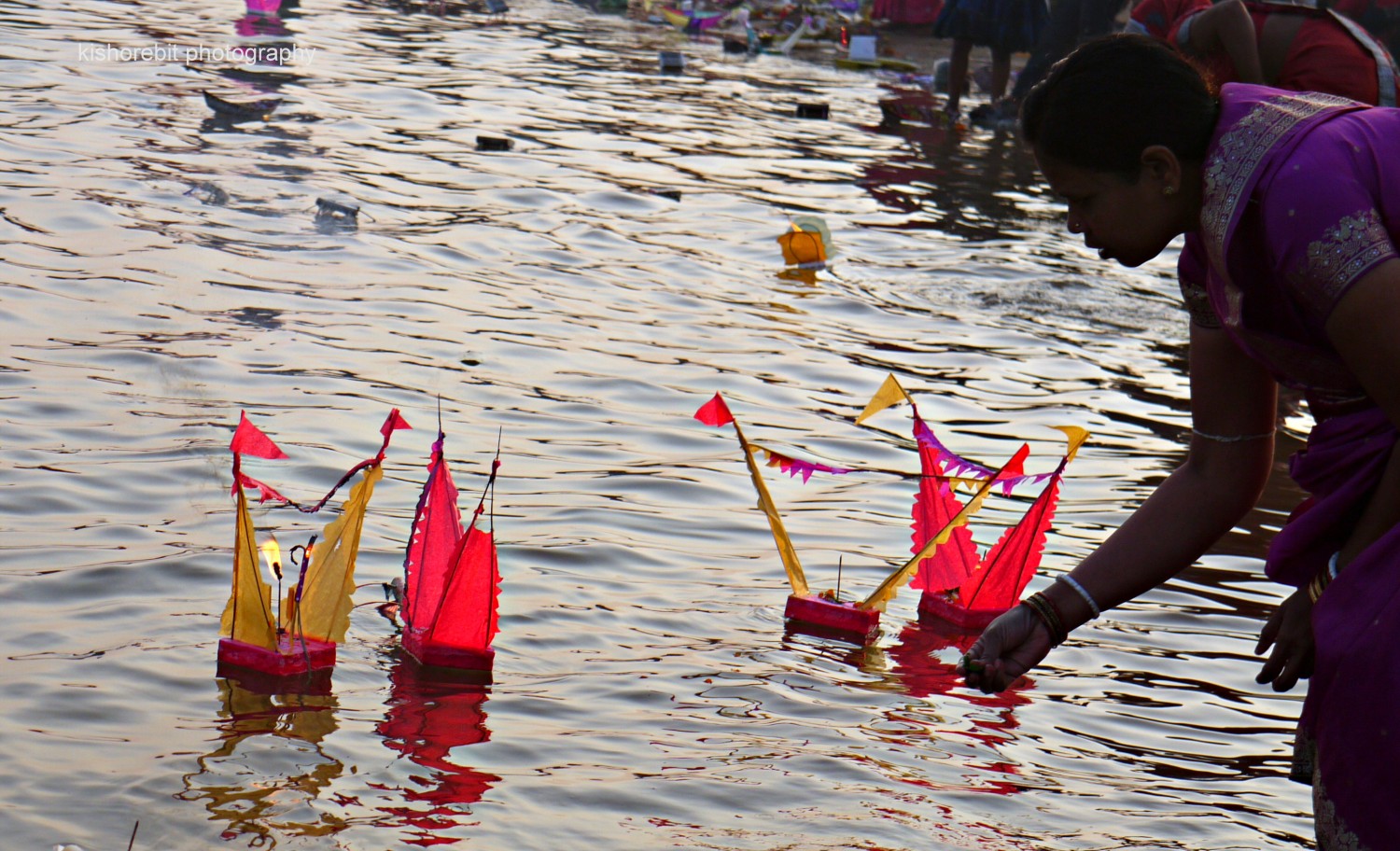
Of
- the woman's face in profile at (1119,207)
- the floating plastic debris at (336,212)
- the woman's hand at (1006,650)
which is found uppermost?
the woman's face in profile at (1119,207)

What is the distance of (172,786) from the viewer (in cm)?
304

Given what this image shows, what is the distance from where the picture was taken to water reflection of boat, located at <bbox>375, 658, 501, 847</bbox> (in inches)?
119

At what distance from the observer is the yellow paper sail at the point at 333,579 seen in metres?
3.48

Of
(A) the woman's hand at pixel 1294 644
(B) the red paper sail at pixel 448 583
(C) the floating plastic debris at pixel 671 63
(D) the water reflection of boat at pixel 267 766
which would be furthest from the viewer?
(C) the floating plastic debris at pixel 671 63

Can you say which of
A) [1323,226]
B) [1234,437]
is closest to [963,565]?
[1234,437]

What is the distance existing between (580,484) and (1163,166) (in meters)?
3.32

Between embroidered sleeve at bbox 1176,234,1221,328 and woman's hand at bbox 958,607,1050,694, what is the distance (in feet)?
1.77

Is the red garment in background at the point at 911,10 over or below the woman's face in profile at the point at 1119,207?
over

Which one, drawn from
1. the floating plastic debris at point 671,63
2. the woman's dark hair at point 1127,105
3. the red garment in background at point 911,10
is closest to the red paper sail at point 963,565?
the woman's dark hair at point 1127,105

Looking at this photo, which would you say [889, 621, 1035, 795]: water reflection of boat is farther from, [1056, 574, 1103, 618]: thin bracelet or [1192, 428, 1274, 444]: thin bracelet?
[1192, 428, 1274, 444]: thin bracelet

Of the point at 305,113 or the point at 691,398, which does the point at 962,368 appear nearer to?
the point at 691,398

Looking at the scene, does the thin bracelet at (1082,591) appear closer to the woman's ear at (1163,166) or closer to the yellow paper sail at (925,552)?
the woman's ear at (1163,166)

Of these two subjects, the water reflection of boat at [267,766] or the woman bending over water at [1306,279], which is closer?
the woman bending over water at [1306,279]

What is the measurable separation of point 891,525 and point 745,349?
2063mm
